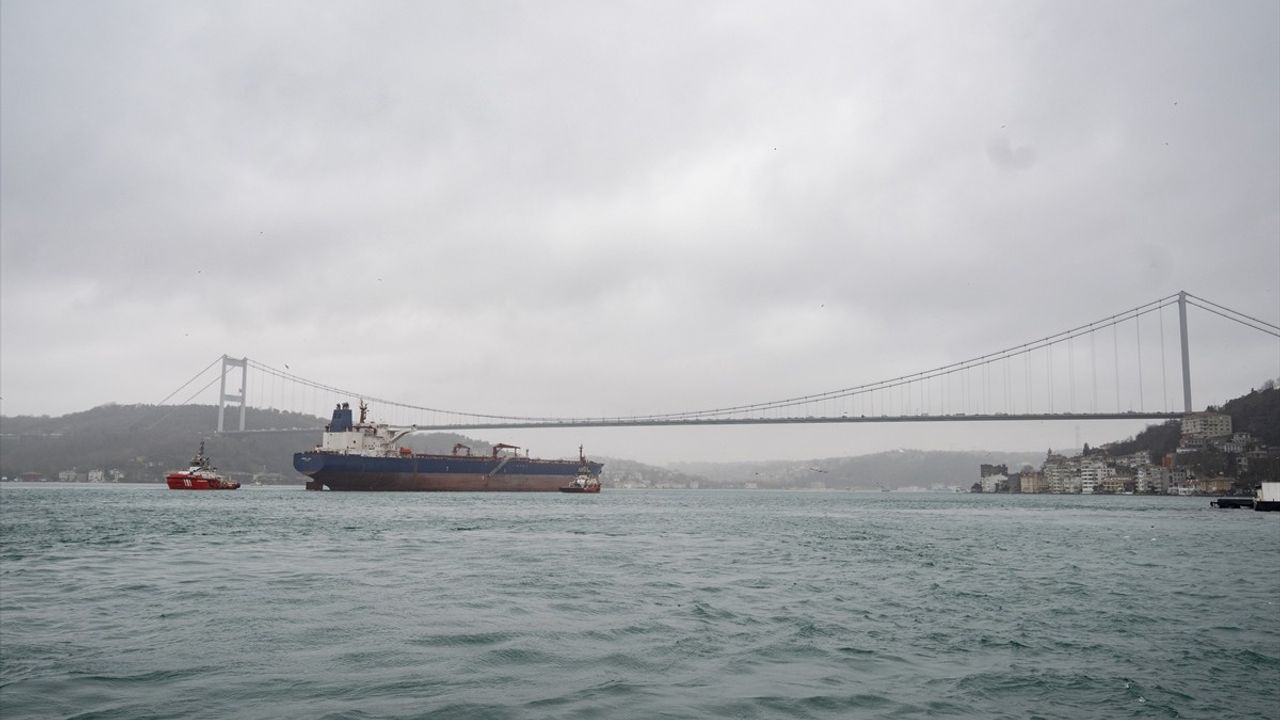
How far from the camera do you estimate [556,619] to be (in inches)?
394

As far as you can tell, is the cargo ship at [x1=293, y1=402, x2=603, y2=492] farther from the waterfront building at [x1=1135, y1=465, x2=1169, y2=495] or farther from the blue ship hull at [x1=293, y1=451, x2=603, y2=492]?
the waterfront building at [x1=1135, y1=465, x2=1169, y2=495]

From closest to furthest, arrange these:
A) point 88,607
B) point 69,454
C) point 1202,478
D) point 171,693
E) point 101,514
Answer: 1. point 171,693
2. point 88,607
3. point 101,514
4. point 1202,478
5. point 69,454

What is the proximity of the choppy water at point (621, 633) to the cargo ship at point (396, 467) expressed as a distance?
48171 millimetres

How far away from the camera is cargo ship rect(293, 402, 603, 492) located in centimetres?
6656

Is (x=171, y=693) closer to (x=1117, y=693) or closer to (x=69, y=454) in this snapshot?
(x=1117, y=693)

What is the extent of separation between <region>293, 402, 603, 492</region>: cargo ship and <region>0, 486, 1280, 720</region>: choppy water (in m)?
48.2

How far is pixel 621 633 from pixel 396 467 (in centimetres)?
6141

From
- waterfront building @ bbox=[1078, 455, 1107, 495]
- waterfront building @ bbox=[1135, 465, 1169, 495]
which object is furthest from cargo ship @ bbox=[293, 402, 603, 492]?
waterfront building @ bbox=[1078, 455, 1107, 495]

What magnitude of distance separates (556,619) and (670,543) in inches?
486

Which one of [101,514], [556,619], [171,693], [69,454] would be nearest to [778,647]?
[556,619]

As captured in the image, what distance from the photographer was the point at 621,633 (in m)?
9.29

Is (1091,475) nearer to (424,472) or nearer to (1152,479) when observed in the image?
(1152,479)

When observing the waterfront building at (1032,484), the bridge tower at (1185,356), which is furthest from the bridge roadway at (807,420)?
the waterfront building at (1032,484)

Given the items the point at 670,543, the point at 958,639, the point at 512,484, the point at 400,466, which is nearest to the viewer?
the point at 958,639
